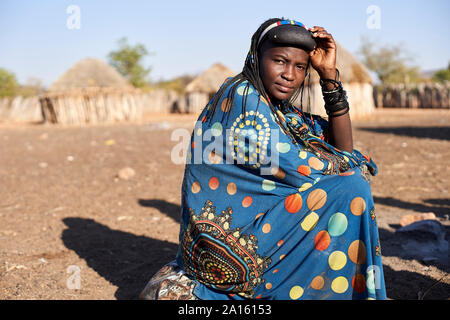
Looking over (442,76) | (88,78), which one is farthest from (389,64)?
(88,78)

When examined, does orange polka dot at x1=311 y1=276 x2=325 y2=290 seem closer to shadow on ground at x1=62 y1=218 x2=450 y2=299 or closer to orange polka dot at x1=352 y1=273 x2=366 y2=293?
orange polka dot at x1=352 y1=273 x2=366 y2=293

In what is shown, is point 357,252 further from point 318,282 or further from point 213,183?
point 213,183

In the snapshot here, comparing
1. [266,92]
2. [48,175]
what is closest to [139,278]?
[266,92]

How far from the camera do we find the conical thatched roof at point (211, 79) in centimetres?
2324

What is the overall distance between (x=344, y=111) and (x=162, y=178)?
4.34 m

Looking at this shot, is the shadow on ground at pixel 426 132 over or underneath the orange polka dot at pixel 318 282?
underneath

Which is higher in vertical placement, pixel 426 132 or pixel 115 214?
pixel 426 132

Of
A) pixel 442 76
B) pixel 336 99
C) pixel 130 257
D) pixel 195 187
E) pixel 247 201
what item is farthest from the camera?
pixel 442 76

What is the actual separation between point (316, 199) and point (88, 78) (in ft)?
56.7

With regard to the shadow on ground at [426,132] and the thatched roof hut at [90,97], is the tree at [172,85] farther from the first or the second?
the shadow on ground at [426,132]

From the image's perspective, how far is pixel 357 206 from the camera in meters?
1.95

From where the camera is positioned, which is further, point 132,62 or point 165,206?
point 132,62

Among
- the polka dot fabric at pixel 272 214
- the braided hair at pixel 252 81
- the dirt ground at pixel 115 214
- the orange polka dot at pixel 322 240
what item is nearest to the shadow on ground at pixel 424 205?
the dirt ground at pixel 115 214

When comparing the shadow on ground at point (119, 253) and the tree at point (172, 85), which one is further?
the tree at point (172, 85)
